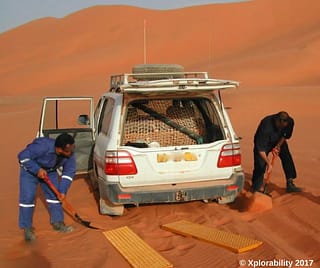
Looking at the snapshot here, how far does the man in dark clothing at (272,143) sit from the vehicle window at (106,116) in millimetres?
2263

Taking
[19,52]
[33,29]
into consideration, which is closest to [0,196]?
[19,52]

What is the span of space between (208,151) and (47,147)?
1994mm

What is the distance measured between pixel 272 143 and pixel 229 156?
5.09ft

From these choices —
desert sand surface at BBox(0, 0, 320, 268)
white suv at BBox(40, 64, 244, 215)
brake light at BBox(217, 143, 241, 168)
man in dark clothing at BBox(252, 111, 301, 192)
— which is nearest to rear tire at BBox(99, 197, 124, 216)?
white suv at BBox(40, 64, 244, 215)

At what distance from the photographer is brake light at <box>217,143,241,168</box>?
20.2 feet

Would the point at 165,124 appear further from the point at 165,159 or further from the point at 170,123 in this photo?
the point at 165,159

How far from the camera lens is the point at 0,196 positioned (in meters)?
8.55

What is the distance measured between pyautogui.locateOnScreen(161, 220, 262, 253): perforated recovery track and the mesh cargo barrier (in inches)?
59.1

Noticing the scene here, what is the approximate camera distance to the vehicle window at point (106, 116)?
6531 millimetres

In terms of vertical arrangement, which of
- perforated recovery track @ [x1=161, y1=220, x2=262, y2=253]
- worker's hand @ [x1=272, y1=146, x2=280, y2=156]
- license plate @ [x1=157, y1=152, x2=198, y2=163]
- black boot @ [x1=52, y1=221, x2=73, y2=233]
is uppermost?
license plate @ [x1=157, y1=152, x2=198, y2=163]

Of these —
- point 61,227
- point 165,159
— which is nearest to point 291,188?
point 165,159

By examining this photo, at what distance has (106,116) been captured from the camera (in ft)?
22.7

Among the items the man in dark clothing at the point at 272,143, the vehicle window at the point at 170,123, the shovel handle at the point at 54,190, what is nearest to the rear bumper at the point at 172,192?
the shovel handle at the point at 54,190

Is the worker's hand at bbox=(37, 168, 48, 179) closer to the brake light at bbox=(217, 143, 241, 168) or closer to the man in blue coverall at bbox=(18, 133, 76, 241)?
the man in blue coverall at bbox=(18, 133, 76, 241)
